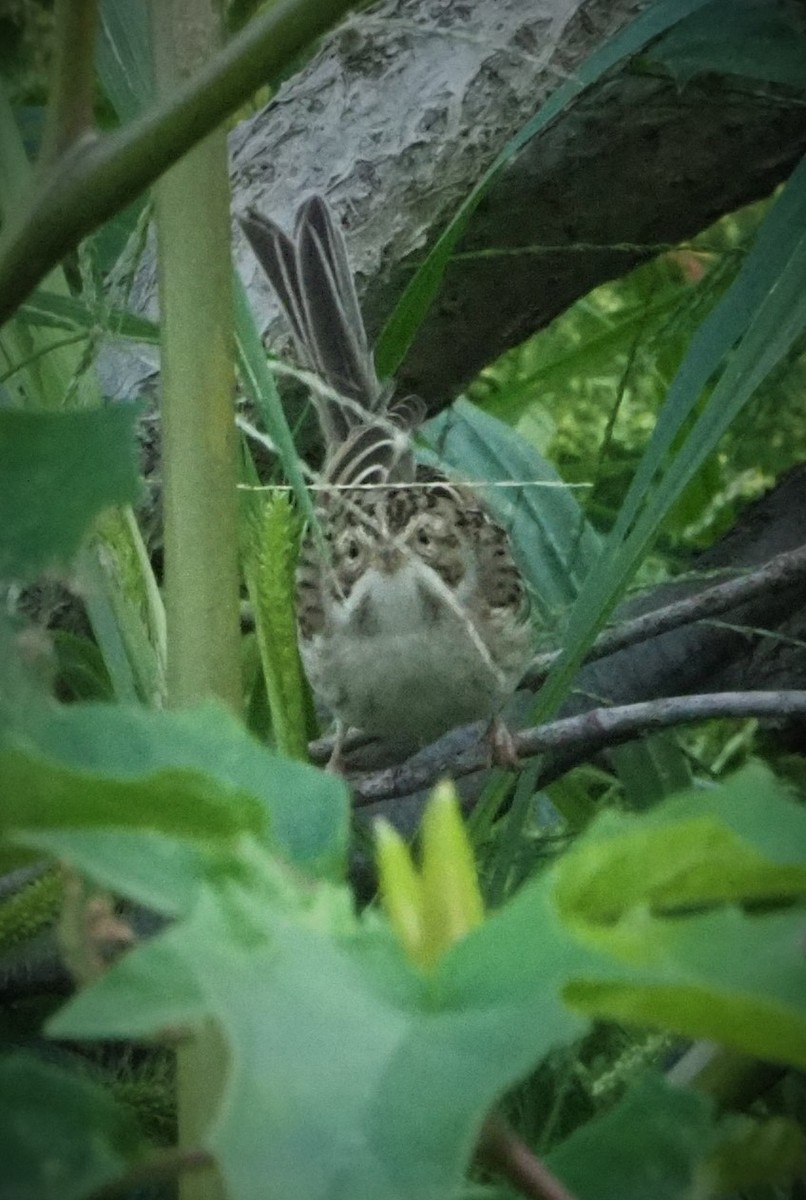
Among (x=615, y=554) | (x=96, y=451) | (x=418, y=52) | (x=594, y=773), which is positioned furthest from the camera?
(x=418, y=52)

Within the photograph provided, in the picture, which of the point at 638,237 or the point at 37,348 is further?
the point at 638,237

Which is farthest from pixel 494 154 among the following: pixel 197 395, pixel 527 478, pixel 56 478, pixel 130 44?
pixel 56 478

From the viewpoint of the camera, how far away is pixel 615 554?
795mm

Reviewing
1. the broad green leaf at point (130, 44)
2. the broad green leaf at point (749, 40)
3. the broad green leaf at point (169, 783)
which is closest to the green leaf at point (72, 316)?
the broad green leaf at point (130, 44)

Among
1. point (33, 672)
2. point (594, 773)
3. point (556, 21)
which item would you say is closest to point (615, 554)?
point (33, 672)

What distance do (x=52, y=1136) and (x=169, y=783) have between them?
6cm

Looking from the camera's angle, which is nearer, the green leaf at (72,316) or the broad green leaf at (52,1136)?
the broad green leaf at (52,1136)

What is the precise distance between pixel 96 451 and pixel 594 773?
1069 mm

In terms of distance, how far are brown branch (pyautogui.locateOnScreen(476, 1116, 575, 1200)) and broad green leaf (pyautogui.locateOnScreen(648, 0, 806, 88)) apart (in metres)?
0.81

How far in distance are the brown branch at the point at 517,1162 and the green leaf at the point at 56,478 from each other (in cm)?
16

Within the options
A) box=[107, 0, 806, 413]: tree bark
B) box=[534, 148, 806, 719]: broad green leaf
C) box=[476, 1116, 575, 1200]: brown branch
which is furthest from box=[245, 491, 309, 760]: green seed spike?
box=[107, 0, 806, 413]: tree bark

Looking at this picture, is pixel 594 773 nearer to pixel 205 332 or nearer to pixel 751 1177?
pixel 205 332

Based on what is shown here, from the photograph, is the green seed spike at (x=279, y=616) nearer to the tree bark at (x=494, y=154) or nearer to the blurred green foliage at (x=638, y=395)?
the blurred green foliage at (x=638, y=395)

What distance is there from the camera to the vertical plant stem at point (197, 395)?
1.47 feet
